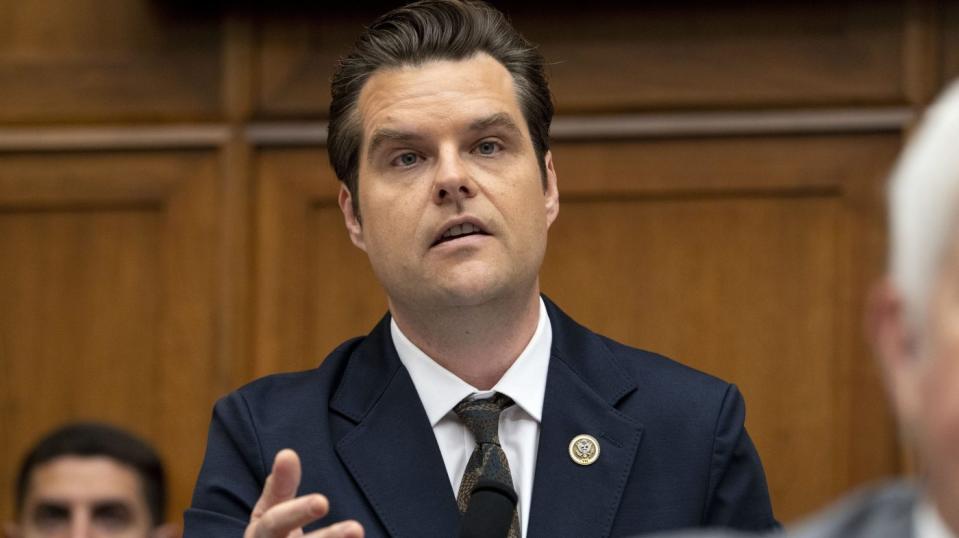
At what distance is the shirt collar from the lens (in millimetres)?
2143

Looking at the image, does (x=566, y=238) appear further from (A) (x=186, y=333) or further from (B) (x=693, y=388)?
(B) (x=693, y=388)

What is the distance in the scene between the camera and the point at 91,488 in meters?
3.08

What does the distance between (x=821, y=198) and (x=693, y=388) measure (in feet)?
4.42

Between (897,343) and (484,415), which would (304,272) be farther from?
(897,343)

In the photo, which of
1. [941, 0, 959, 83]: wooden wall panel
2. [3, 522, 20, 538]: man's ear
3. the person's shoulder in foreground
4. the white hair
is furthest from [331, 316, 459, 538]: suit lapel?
[941, 0, 959, 83]: wooden wall panel

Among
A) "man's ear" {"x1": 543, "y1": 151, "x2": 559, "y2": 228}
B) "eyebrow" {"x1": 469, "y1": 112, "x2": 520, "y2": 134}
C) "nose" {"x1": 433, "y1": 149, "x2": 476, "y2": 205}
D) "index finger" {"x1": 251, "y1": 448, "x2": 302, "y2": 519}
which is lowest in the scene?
"index finger" {"x1": 251, "y1": 448, "x2": 302, "y2": 519}

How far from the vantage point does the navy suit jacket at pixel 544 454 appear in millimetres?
2033

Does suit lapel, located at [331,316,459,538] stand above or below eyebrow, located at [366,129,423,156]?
below

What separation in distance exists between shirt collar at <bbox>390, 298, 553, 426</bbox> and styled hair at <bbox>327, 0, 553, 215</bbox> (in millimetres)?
258

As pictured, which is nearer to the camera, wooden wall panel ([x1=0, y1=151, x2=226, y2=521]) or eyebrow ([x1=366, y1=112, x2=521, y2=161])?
eyebrow ([x1=366, y1=112, x2=521, y2=161])

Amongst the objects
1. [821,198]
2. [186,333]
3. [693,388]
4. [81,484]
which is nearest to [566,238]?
[821,198]

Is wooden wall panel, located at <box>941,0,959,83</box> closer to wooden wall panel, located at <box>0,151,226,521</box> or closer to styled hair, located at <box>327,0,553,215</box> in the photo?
styled hair, located at <box>327,0,553,215</box>

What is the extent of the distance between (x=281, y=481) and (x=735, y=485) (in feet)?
2.05

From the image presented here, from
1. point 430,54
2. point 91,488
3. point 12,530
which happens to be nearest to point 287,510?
point 430,54
